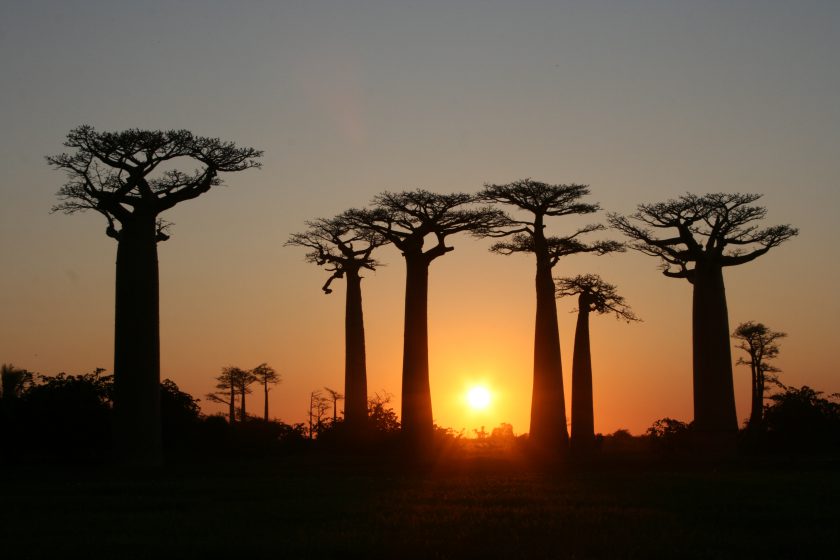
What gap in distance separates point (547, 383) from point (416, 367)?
142 inches

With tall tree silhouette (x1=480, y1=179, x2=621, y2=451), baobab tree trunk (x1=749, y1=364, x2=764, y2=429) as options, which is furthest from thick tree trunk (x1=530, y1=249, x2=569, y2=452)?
baobab tree trunk (x1=749, y1=364, x2=764, y2=429)

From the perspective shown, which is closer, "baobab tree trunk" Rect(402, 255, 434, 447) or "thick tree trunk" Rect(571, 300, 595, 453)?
"baobab tree trunk" Rect(402, 255, 434, 447)

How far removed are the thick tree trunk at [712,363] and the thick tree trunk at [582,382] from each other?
4881 millimetres

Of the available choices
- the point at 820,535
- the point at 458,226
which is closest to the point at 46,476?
the point at 820,535

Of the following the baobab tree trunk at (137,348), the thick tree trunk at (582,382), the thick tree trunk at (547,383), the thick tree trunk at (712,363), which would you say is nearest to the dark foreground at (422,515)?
the baobab tree trunk at (137,348)

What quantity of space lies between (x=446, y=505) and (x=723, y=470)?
9.37 metres

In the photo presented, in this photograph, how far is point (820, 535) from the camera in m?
10.4

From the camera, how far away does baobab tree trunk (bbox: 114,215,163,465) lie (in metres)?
22.8

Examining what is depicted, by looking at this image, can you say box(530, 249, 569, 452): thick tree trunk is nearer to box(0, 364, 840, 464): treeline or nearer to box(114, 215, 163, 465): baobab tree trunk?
box(0, 364, 840, 464): treeline

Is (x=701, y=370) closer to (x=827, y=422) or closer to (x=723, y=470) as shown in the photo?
(x=827, y=422)

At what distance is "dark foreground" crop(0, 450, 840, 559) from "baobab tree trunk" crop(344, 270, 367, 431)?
15825 mm

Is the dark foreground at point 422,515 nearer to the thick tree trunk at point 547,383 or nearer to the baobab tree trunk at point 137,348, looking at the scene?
the baobab tree trunk at point 137,348

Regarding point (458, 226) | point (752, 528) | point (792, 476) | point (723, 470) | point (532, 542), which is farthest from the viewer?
point (458, 226)

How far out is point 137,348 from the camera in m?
23.1
